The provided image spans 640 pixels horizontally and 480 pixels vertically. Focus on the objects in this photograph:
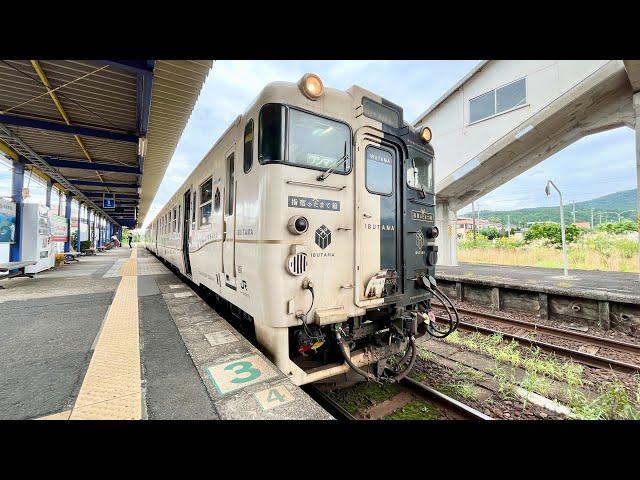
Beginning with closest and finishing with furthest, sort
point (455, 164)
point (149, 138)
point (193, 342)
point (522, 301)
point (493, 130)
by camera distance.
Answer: point (193, 342)
point (522, 301)
point (149, 138)
point (493, 130)
point (455, 164)

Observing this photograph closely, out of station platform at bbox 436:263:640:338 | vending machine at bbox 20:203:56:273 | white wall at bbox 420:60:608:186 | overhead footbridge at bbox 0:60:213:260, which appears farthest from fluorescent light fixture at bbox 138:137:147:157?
white wall at bbox 420:60:608:186

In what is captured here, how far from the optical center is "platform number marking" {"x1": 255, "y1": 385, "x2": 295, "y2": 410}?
6.98 ft

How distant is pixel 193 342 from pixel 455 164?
506 inches

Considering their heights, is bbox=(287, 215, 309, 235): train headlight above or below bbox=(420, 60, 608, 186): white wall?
below

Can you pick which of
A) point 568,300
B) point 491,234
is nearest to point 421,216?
point 568,300

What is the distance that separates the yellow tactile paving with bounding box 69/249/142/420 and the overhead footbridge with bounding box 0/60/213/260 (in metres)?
4.11

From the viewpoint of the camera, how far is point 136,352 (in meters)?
3.13

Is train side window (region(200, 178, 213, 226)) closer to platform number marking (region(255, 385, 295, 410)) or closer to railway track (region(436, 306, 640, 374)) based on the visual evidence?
platform number marking (region(255, 385, 295, 410))

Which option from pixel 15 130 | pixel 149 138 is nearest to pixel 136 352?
pixel 149 138

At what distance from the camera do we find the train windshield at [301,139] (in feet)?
8.54

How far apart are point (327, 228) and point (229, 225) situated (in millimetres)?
1381

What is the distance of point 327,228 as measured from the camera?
2.82 meters
